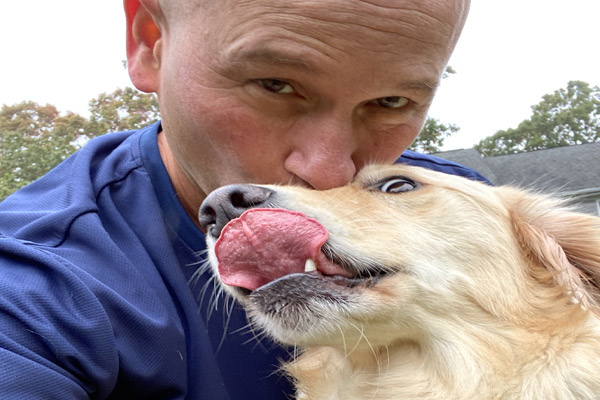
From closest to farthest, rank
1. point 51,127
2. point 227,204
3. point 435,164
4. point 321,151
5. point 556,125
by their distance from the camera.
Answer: point 227,204 < point 321,151 < point 435,164 < point 51,127 < point 556,125

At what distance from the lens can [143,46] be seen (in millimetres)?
2781

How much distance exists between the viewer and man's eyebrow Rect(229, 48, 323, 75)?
7.06 feet

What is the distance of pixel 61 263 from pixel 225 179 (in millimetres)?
874

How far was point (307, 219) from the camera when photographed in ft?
6.66

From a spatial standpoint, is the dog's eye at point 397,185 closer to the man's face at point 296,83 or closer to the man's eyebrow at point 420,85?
the man's face at point 296,83

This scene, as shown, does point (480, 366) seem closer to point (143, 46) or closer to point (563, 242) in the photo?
point (563, 242)

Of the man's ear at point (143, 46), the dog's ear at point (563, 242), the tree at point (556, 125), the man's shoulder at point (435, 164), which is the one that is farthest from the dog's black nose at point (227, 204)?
the tree at point (556, 125)

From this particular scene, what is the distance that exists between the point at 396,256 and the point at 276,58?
916 millimetres

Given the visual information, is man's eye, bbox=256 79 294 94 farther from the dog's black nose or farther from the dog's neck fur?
the dog's neck fur

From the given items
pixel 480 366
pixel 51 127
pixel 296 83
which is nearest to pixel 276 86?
pixel 296 83

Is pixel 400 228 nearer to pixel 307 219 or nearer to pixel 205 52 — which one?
pixel 307 219

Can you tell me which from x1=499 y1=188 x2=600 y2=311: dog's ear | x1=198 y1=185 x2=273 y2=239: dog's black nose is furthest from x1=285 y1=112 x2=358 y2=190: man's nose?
x1=499 y1=188 x2=600 y2=311: dog's ear

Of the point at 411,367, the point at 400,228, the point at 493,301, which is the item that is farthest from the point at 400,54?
the point at 411,367

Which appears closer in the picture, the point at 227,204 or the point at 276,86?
the point at 227,204
